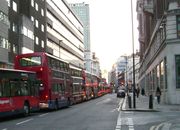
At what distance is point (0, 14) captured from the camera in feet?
181

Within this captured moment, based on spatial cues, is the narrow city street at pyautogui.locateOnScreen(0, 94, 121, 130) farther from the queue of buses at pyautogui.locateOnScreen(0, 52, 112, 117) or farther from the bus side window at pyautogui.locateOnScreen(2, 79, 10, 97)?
the bus side window at pyautogui.locateOnScreen(2, 79, 10, 97)

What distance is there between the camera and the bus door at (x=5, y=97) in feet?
80.6

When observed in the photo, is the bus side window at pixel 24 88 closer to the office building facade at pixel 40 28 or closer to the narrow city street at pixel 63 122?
the narrow city street at pixel 63 122

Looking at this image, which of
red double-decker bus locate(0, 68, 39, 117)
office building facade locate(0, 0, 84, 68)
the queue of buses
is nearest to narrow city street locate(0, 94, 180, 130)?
Answer: red double-decker bus locate(0, 68, 39, 117)

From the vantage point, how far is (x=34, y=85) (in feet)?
101

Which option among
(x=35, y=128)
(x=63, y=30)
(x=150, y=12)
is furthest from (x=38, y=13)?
(x=35, y=128)

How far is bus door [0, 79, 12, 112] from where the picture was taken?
968 inches

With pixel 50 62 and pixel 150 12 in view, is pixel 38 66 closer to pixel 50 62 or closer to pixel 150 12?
pixel 50 62

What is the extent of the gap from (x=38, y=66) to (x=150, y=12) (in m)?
36.1

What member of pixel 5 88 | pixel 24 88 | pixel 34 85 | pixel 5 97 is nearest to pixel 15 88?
pixel 5 88

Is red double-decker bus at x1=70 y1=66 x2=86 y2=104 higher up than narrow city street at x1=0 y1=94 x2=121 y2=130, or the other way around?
red double-decker bus at x1=70 y1=66 x2=86 y2=104

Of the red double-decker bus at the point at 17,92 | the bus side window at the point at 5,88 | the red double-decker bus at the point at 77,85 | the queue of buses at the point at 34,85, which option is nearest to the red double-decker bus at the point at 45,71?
the queue of buses at the point at 34,85

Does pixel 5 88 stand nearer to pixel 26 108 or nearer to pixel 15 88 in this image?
pixel 15 88

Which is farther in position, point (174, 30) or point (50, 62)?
point (174, 30)
